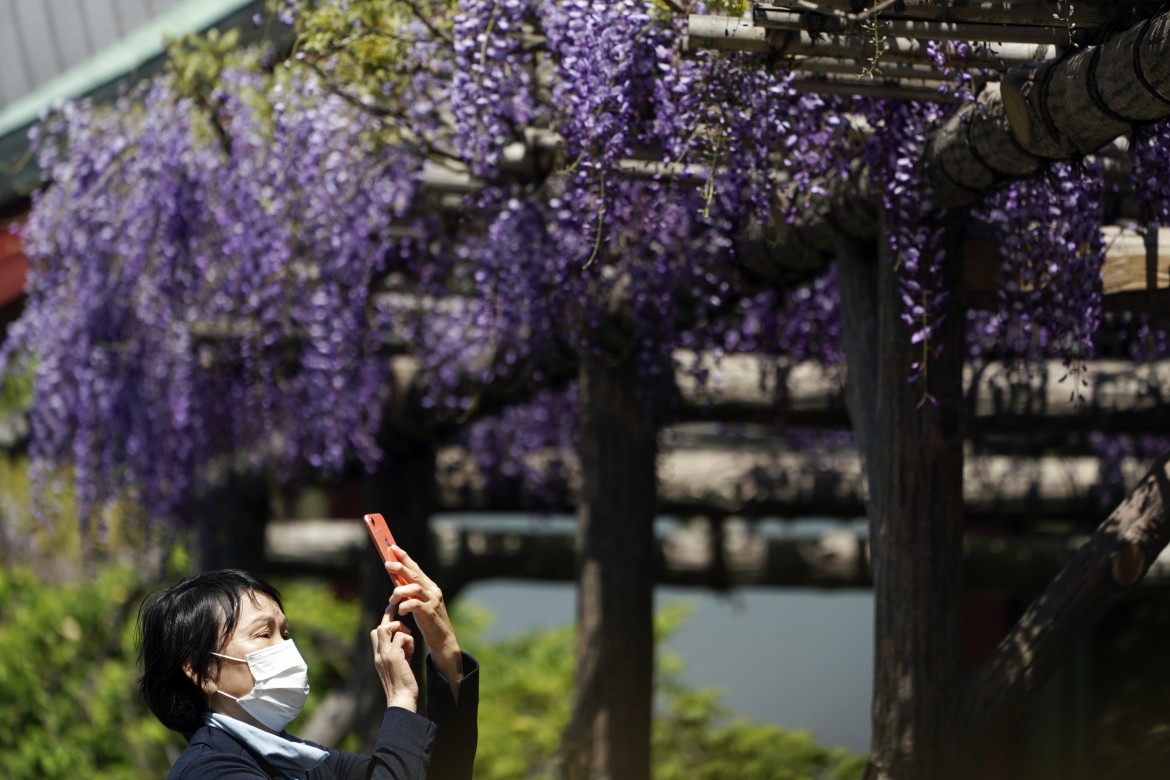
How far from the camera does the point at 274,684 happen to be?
289cm

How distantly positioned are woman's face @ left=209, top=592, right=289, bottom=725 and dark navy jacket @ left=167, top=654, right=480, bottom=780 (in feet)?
0.18

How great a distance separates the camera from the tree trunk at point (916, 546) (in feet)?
13.7

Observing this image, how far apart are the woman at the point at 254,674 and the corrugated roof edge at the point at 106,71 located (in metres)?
6.10

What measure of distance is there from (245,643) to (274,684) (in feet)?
0.30

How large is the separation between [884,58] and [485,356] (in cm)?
310

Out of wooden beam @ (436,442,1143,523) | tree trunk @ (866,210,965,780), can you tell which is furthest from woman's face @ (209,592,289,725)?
wooden beam @ (436,442,1143,523)

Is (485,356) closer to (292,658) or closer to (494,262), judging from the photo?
(494,262)

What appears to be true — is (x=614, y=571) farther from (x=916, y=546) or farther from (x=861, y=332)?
(x=916, y=546)

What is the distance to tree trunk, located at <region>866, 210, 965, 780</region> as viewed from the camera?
4164mm

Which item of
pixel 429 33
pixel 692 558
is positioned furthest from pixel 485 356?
pixel 692 558

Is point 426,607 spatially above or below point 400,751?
above

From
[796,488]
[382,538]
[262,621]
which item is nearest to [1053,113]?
[382,538]

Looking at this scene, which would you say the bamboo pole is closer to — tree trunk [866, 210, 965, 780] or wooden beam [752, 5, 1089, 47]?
wooden beam [752, 5, 1089, 47]

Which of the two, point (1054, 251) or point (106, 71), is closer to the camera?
point (1054, 251)
